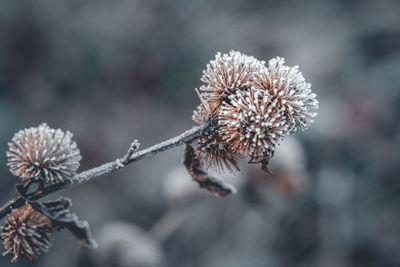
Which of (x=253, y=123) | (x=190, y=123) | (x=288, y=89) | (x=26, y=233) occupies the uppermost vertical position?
(x=190, y=123)

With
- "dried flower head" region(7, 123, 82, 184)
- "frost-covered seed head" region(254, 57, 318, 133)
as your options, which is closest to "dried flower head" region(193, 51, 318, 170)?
"frost-covered seed head" region(254, 57, 318, 133)

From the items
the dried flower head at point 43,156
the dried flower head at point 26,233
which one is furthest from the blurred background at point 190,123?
the dried flower head at point 43,156

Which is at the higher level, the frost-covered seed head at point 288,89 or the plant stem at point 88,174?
the frost-covered seed head at point 288,89

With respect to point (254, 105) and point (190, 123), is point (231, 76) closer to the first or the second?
point (254, 105)

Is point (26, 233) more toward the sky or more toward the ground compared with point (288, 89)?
more toward the ground

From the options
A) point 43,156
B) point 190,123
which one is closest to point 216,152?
point 43,156

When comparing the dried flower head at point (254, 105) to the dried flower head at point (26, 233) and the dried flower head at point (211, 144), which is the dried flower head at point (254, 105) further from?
the dried flower head at point (26, 233)

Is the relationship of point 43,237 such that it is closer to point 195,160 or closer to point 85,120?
point 195,160
